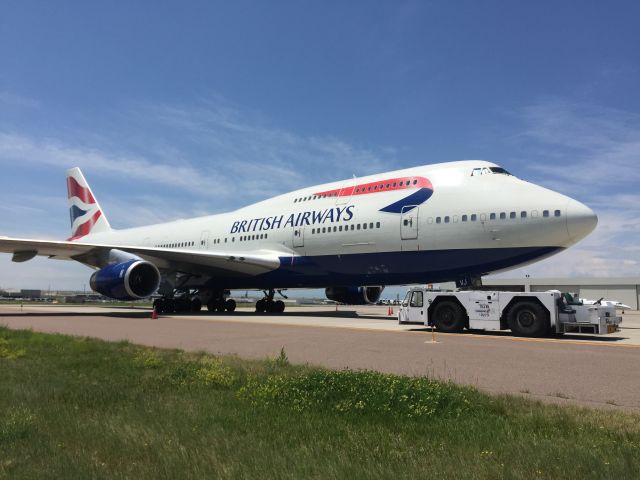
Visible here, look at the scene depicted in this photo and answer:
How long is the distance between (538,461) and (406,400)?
185 cm

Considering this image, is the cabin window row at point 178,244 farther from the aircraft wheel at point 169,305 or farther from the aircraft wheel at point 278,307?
the aircraft wheel at point 278,307

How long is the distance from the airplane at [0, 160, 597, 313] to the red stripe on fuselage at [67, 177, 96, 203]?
39.6ft

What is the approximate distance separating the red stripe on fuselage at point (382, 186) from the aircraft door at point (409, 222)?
116 centimetres

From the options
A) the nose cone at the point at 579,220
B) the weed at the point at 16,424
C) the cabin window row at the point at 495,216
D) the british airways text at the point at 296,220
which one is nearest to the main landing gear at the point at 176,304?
the british airways text at the point at 296,220

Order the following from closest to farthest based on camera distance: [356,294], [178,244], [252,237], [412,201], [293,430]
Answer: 1. [293,430]
2. [412,201]
3. [252,237]
4. [356,294]
5. [178,244]

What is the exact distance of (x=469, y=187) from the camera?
20.6 metres

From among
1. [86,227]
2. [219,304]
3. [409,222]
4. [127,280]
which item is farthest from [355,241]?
[86,227]

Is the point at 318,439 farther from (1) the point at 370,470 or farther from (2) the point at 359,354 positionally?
(2) the point at 359,354

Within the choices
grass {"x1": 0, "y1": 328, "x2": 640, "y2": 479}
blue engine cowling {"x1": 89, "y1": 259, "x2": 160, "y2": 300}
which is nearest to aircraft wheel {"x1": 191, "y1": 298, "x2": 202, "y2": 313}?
blue engine cowling {"x1": 89, "y1": 259, "x2": 160, "y2": 300}

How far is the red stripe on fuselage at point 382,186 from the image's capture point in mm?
22219

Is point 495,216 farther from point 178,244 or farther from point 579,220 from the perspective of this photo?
point 178,244

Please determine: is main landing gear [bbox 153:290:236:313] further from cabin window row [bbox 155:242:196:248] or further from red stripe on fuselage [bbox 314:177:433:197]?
red stripe on fuselage [bbox 314:177:433:197]

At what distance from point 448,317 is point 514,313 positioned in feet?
6.81

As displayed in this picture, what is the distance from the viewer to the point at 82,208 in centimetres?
4303
